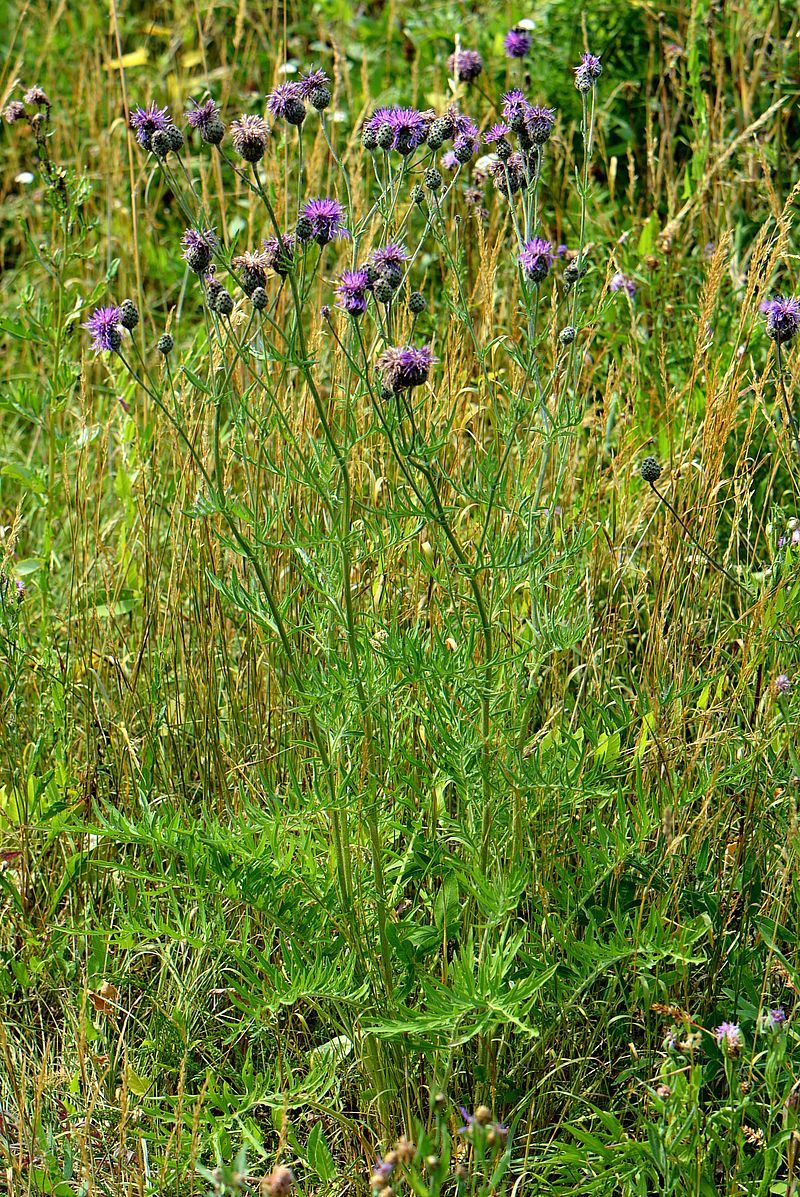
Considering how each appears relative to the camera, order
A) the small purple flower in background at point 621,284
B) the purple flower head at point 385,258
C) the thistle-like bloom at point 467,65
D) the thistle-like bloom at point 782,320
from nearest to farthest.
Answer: the purple flower head at point 385,258 < the thistle-like bloom at point 782,320 < the thistle-like bloom at point 467,65 < the small purple flower in background at point 621,284

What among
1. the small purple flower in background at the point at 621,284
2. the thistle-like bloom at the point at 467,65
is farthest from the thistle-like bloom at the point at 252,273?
the small purple flower in background at the point at 621,284

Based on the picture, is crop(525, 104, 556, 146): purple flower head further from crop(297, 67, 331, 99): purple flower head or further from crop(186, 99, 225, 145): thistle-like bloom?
crop(186, 99, 225, 145): thistle-like bloom

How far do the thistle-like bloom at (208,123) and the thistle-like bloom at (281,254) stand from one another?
0.62 feet

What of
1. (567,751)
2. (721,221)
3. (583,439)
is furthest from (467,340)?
(567,751)

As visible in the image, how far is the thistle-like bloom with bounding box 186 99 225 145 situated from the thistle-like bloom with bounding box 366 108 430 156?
0.22 meters

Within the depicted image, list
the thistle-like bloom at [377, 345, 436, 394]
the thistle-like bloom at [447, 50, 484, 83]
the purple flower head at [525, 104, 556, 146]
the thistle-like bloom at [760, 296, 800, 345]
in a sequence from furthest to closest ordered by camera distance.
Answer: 1. the thistle-like bloom at [447, 50, 484, 83]
2. the thistle-like bloom at [760, 296, 800, 345]
3. the purple flower head at [525, 104, 556, 146]
4. the thistle-like bloom at [377, 345, 436, 394]

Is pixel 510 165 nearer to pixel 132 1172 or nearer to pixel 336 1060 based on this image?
pixel 336 1060

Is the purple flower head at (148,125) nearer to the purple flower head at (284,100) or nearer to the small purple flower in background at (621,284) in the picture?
the purple flower head at (284,100)

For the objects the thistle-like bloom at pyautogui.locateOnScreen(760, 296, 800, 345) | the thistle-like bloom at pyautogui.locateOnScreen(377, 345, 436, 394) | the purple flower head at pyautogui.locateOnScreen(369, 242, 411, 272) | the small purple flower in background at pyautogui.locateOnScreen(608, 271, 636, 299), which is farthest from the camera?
the small purple flower in background at pyautogui.locateOnScreen(608, 271, 636, 299)

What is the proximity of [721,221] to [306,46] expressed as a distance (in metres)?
2.54

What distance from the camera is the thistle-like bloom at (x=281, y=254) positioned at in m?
1.75

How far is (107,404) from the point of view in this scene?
3.75 meters

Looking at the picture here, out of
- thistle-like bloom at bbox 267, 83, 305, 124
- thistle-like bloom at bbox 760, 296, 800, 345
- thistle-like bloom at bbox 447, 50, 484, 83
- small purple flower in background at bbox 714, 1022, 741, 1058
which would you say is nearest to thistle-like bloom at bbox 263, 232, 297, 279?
thistle-like bloom at bbox 267, 83, 305, 124

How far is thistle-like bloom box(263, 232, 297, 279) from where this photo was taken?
1745 millimetres
